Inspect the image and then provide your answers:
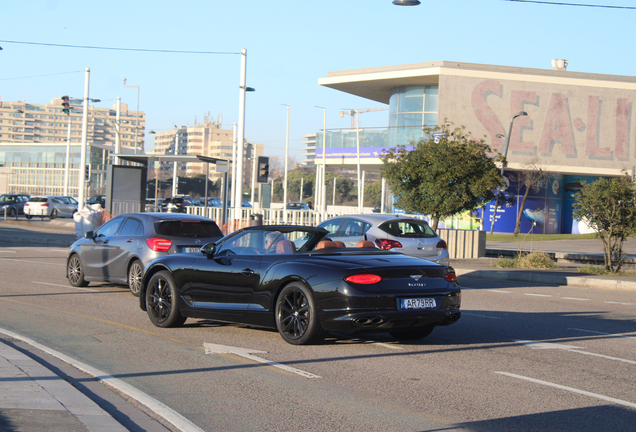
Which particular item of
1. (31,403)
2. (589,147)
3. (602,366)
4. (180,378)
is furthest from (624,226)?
(589,147)

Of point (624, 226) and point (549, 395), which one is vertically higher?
point (624, 226)

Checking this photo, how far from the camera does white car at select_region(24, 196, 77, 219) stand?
48469 millimetres

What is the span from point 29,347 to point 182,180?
100043mm

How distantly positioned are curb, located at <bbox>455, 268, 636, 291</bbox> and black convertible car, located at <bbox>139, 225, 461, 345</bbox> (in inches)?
386

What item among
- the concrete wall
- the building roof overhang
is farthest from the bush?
the building roof overhang

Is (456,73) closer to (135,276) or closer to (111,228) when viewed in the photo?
(111,228)

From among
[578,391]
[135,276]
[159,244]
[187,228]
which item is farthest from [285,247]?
[135,276]

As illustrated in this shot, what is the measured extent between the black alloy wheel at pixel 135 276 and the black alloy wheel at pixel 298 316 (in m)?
5.12

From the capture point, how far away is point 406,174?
918 inches

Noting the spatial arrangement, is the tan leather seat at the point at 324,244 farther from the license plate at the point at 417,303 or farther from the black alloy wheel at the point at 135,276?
the black alloy wheel at the point at 135,276

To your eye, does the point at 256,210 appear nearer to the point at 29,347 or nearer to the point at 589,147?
the point at 29,347

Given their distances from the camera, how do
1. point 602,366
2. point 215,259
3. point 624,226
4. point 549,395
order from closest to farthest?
point 549,395 → point 602,366 → point 215,259 → point 624,226

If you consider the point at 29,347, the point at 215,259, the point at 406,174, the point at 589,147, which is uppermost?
the point at 589,147

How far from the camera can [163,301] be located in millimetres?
9453
